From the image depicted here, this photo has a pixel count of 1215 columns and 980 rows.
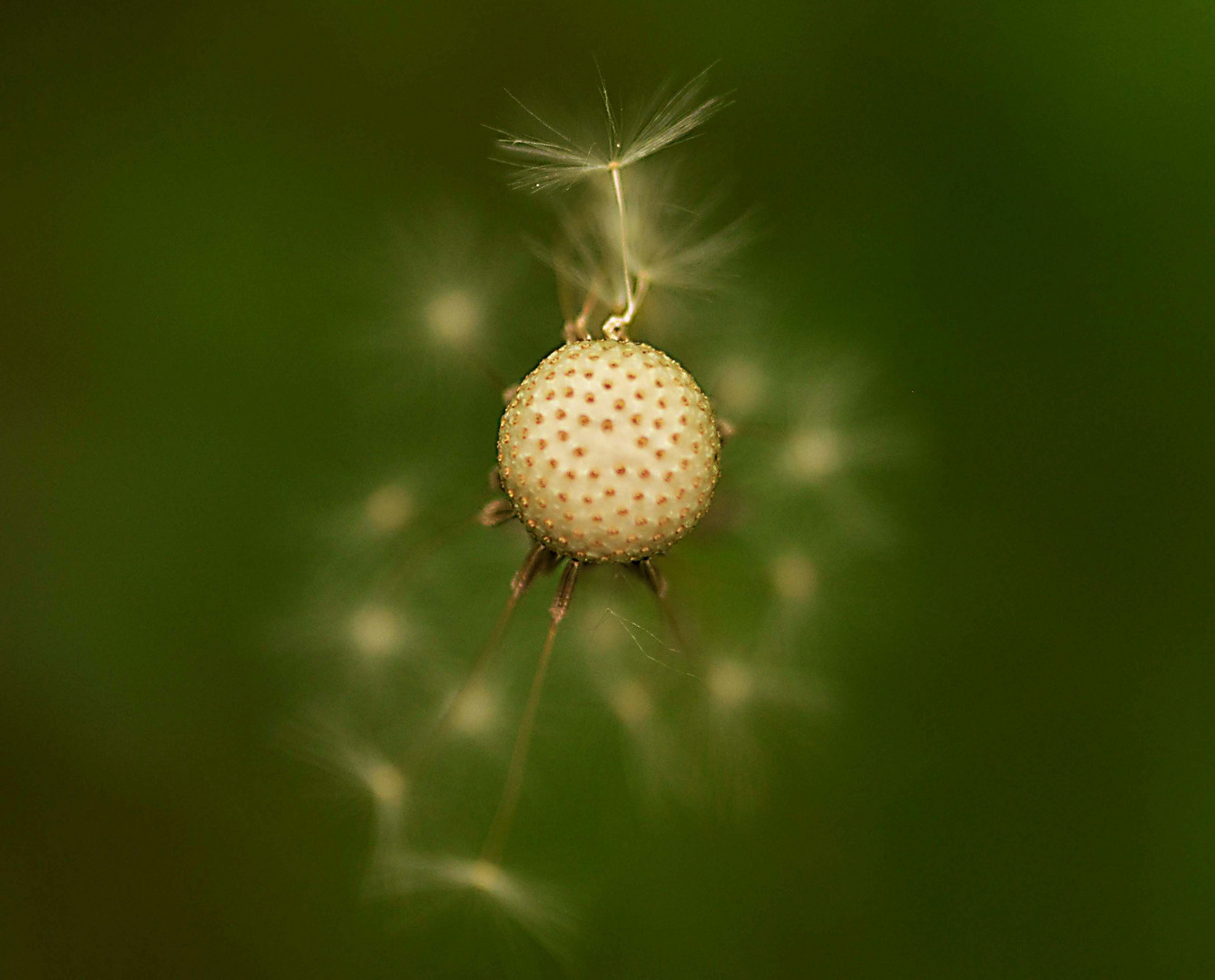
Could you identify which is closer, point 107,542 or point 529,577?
point 529,577

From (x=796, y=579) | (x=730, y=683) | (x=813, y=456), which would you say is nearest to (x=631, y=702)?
(x=730, y=683)

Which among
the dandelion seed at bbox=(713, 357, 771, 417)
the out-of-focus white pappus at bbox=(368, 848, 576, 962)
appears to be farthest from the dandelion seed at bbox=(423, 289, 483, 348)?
the out-of-focus white pappus at bbox=(368, 848, 576, 962)

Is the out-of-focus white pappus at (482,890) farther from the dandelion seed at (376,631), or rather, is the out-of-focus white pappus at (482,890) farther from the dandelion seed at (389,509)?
the dandelion seed at (389,509)

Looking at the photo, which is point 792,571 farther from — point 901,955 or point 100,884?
point 100,884

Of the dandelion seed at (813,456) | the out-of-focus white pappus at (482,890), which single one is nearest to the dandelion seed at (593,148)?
the dandelion seed at (813,456)

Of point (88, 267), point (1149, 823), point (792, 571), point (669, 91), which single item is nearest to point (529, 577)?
point (792, 571)

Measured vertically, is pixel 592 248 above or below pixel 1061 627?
above
